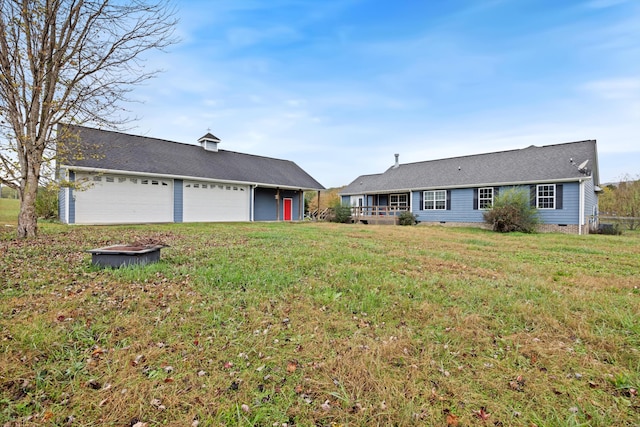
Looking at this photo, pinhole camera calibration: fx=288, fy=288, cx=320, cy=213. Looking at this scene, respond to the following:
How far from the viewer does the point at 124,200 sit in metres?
15.2

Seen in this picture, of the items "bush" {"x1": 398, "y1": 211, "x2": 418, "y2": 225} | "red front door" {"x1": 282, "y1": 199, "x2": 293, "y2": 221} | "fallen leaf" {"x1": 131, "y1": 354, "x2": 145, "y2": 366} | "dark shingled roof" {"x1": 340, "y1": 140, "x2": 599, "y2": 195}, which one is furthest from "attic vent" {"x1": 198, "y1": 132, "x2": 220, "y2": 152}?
"fallen leaf" {"x1": 131, "y1": 354, "x2": 145, "y2": 366}

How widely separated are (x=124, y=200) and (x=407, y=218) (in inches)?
679

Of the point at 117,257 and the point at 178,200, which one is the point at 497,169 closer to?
the point at 178,200

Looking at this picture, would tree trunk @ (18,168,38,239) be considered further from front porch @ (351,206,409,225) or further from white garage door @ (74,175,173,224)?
front porch @ (351,206,409,225)

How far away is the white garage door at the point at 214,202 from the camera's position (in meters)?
17.5

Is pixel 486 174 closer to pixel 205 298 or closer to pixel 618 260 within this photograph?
pixel 618 260

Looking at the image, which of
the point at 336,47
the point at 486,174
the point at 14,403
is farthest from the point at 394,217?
the point at 14,403

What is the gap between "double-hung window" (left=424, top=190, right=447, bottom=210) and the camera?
1975 cm

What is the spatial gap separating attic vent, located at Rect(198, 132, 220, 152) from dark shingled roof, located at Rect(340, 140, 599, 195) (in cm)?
1223

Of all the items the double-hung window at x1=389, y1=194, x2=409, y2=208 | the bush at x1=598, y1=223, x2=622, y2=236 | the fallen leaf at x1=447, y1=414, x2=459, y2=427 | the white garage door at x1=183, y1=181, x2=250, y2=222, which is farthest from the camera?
the double-hung window at x1=389, y1=194, x2=409, y2=208

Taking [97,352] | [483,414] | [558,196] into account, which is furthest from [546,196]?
[97,352]

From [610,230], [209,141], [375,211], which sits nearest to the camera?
[610,230]

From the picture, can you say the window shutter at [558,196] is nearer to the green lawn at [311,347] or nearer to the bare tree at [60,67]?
the green lawn at [311,347]

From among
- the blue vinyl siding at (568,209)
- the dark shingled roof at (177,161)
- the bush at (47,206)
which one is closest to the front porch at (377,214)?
the dark shingled roof at (177,161)
